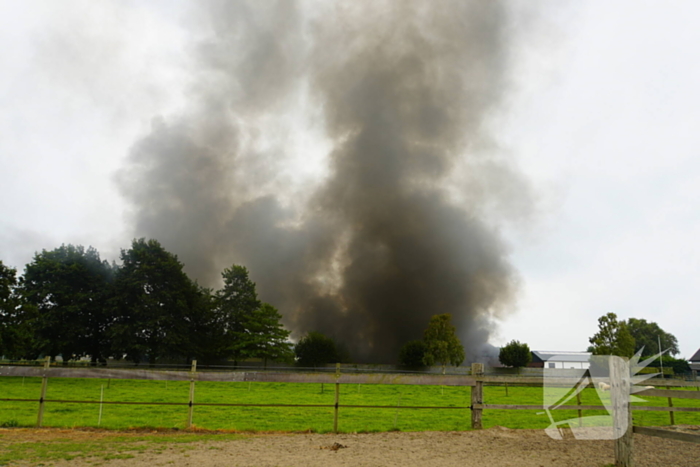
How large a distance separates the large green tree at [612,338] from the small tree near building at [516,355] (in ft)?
106

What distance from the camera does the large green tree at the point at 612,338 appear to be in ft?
174

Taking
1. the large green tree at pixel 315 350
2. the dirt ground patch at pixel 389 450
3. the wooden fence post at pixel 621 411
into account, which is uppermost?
the wooden fence post at pixel 621 411

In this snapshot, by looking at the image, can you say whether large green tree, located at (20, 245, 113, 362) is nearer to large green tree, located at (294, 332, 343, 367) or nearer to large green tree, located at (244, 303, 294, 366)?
large green tree, located at (244, 303, 294, 366)

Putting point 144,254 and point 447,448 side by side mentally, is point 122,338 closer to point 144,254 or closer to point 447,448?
point 144,254

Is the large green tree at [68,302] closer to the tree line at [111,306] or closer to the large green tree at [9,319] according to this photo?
the tree line at [111,306]

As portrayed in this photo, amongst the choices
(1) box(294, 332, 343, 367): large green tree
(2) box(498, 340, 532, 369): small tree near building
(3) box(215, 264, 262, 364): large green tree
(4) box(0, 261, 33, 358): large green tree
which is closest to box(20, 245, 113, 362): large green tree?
(4) box(0, 261, 33, 358): large green tree

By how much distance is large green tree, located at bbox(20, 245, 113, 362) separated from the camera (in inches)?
1661

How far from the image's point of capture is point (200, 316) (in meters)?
53.6

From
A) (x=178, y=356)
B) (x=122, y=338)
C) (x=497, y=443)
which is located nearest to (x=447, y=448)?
(x=497, y=443)

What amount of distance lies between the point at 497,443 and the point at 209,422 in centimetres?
805

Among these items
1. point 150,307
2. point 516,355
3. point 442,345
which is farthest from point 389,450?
point 516,355

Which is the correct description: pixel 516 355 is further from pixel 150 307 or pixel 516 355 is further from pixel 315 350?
pixel 150 307

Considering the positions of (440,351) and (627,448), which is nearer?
(627,448)

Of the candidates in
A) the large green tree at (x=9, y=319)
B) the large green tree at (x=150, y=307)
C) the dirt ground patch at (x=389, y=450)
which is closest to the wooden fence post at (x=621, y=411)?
the dirt ground patch at (x=389, y=450)
